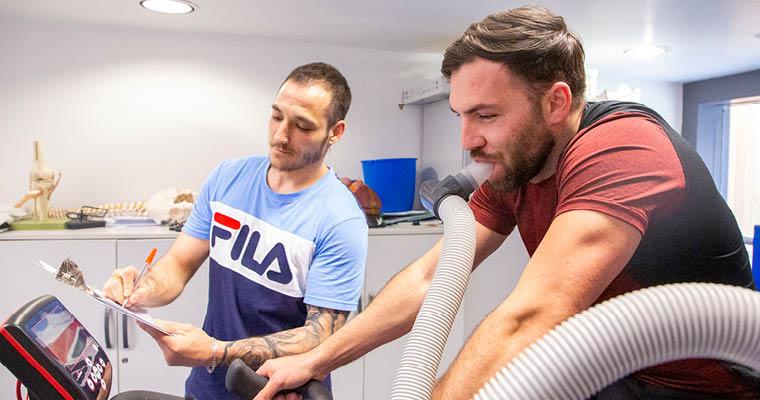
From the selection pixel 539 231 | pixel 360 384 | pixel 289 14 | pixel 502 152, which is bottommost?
pixel 360 384

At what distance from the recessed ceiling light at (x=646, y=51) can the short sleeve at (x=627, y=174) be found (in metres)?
2.13

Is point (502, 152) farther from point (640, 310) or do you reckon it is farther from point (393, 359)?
point (393, 359)

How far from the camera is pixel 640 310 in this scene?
0.54 meters

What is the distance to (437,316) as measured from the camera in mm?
779

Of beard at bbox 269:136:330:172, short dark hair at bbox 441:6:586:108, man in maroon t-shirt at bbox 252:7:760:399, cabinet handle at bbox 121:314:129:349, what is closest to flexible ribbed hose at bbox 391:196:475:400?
man in maroon t-shirt at bbox 252:7:760:399

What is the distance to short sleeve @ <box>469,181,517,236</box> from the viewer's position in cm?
121

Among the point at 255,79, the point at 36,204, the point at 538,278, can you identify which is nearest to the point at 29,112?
the point at 36,204

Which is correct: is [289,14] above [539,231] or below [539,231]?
above

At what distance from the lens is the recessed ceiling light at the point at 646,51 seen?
2.65 meters

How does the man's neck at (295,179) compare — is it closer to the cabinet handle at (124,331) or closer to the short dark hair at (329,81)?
the short dark hair at (329,81)

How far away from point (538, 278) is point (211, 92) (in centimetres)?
225

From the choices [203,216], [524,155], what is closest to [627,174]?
[524,155]

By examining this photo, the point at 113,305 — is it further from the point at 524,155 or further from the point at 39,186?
the point at 39,186

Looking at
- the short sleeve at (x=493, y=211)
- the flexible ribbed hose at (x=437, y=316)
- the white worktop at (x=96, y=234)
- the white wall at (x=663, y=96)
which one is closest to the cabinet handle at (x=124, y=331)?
the white worktop at (x=96, y=234)
